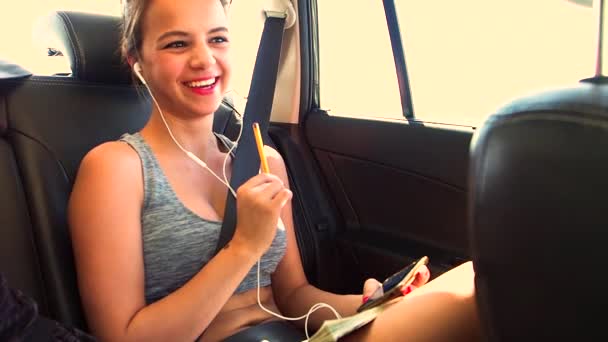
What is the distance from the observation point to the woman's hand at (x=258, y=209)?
970 mm

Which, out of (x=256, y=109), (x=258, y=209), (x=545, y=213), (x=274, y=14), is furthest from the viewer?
(x=274, y=14)

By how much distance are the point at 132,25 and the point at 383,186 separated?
2.81 feet

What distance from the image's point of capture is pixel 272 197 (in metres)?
0.98

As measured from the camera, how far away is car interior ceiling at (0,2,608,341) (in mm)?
486

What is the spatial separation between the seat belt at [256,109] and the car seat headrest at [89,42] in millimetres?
314

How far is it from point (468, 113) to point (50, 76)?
3.55 ft

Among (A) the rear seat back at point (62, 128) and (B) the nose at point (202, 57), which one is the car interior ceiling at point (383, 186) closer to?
(A) the rear seat back at point (62, 128)

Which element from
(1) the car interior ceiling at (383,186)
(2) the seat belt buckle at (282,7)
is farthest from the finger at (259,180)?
(2) the seat belt buckle at (282,7)

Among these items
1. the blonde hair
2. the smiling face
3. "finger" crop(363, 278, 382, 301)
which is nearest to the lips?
the smiling face

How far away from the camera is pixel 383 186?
5.43 ft

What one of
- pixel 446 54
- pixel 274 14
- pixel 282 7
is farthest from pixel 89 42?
pixel 446 54

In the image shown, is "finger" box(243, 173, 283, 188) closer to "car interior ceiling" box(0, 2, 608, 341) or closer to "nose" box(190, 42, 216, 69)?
"nose" box(190, 42, 216, 69)

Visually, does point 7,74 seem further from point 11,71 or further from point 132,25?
point 132,25

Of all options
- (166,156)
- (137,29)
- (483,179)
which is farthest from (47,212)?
(483,179)
